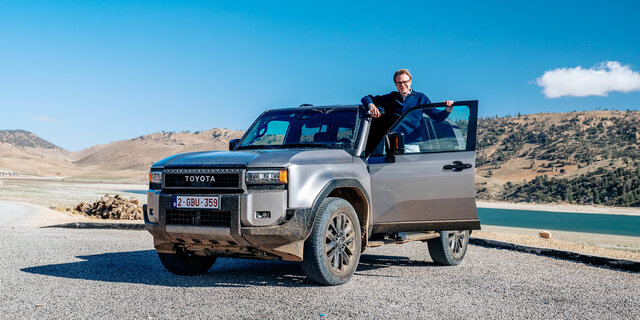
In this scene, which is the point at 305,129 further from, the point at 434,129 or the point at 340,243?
the point at 340,243

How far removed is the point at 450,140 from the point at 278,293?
9.63 ft

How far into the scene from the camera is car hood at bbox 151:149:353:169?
21.0ft

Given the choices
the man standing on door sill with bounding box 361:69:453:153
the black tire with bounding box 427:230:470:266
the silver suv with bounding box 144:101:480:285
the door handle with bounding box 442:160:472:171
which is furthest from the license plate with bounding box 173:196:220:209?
the black tire with bounding box 427:230:470:266

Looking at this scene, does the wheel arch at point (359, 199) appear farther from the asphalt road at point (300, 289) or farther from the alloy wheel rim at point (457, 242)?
the alloy wheel rim at point (457, 242)

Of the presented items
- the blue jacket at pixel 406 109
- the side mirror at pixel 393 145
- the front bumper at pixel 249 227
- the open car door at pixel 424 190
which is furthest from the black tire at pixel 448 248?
the front bumper at pixel 249 227

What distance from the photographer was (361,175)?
284 inches

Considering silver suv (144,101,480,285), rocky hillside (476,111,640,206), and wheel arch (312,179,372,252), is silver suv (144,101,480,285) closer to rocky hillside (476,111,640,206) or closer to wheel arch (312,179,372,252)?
wheel arch (312,179,372,252)

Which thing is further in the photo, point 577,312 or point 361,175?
point 361,175

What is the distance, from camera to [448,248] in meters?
8.89

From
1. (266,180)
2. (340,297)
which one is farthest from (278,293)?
(266,180)

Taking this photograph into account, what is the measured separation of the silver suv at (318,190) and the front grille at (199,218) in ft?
0.04

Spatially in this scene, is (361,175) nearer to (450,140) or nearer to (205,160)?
(450,140)

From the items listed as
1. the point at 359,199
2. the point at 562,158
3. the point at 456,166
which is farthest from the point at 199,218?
the point at 562,158

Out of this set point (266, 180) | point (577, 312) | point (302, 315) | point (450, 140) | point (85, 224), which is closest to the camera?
point (302, 315)
